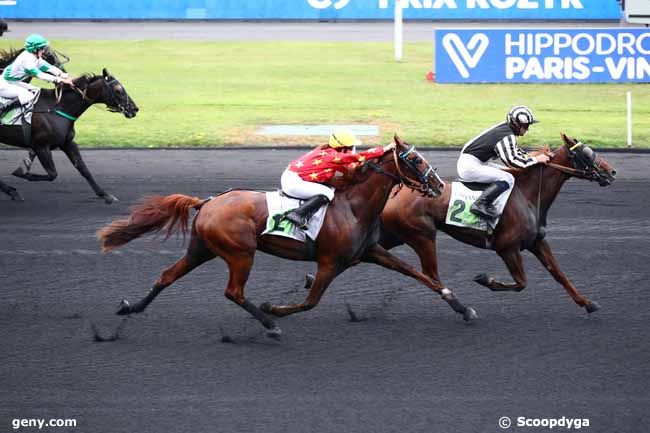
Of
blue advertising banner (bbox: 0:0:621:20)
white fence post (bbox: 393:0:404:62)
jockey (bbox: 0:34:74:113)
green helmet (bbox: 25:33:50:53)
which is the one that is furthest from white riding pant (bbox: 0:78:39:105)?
blue advertising banner (bbox: 0:0:621:20)

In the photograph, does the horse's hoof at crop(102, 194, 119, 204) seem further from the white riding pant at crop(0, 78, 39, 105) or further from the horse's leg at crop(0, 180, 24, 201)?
the white riding pant at crop(0, 78, 39, 105)

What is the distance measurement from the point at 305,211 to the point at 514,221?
7.10ft

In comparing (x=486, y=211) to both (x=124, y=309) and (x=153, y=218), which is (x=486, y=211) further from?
(x=124, y=309)

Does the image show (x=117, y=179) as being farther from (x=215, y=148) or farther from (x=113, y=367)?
(x=113, y=367)

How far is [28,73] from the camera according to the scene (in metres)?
16.4

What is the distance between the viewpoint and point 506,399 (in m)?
8.34

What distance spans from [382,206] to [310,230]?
2.18 ft

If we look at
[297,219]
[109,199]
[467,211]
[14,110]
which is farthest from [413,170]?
[14,110]

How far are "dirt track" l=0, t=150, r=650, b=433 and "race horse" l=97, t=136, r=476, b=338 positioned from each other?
1.51 feet

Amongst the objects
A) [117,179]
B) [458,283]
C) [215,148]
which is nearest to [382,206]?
[458,283]

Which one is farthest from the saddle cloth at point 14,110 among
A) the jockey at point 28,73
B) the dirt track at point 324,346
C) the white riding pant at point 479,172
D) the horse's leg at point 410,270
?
the horse's leg at point 410,270

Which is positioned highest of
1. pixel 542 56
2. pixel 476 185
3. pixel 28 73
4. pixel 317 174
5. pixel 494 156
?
pixel 28 73

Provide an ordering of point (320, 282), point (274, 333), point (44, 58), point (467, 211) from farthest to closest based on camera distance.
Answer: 1. point (44, 58)
2. point (467, 211)
3. point (320, 282)
4. point (274, 333)

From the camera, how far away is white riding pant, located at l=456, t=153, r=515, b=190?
36.0 ft
